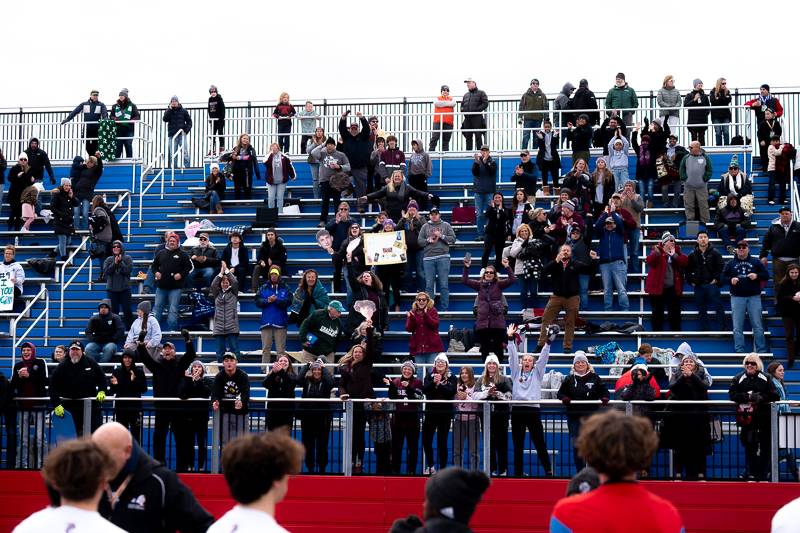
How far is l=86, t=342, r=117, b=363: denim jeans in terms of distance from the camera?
21812mm

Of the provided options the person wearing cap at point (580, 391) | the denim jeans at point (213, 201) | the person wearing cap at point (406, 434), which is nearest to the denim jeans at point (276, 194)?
the denim jeans at point (213, 201)

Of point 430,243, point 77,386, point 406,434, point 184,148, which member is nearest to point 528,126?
point 430,243

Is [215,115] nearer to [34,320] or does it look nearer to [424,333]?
[34,320]

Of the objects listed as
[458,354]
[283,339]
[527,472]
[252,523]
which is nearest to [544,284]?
[458,354]

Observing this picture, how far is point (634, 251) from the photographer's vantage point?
23.6 meters

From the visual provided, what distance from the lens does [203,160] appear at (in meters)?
30.3


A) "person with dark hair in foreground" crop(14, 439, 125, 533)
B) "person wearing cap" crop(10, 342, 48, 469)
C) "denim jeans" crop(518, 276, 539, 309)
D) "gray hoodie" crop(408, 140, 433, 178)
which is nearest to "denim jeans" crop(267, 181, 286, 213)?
"gray hoodie" crop(408, 140, 433, 178)

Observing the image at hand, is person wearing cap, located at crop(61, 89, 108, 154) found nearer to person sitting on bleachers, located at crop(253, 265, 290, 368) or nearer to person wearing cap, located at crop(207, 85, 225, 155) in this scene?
person wearing cap, located at crop(207, 85, 225, 155)

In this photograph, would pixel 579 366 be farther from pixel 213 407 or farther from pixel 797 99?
pixel 797 99

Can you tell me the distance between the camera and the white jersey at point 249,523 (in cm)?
591

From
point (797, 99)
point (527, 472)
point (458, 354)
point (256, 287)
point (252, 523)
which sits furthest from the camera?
point (797, 99)

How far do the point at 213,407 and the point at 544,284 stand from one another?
24.8 ft

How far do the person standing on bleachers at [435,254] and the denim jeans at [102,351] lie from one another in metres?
5.37

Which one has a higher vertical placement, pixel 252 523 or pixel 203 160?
pixel 203 160
